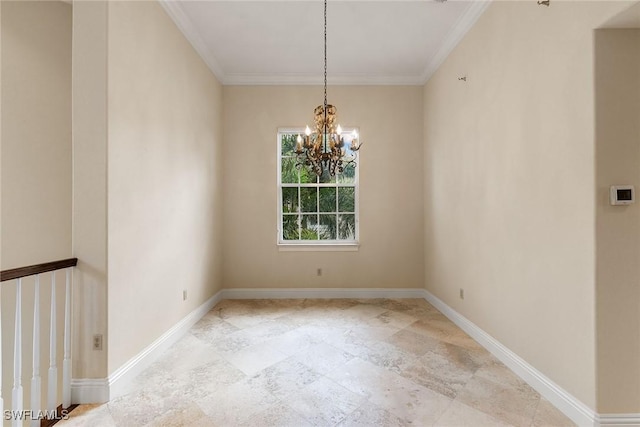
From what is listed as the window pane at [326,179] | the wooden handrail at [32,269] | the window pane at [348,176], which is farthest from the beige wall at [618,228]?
the wooden handrail at [32,269]

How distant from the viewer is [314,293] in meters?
4.25

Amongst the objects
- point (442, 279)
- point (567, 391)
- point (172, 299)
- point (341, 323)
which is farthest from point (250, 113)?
point (567, 391)

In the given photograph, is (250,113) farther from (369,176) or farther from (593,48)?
(593,48)

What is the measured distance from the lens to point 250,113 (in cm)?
424

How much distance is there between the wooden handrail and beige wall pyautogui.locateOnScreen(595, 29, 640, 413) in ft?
11.0

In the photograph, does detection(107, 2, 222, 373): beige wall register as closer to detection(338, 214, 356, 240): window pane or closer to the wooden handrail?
the wooden handrail

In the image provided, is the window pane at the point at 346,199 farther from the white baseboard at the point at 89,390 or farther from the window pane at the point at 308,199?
the white baseboard at the point at 89,390

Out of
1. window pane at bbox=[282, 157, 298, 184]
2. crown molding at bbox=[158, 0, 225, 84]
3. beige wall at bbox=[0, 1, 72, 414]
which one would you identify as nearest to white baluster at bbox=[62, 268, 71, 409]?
beige wall at bbox=[0, 1, 72, 414]

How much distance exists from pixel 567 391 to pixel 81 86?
386 cm

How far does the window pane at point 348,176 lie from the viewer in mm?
4344

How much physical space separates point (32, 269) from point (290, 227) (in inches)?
117

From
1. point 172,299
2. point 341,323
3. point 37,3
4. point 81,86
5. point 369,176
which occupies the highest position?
point 37,3

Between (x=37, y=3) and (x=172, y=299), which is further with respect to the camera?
(x=172, y=299)

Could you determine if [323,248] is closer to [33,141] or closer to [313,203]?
[313,203]
